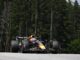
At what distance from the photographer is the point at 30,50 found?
4598 mm

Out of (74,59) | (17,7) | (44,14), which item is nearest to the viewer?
(74,59)

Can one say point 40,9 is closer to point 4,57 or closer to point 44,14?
point 44,14

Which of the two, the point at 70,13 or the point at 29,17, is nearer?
the point at 29,17

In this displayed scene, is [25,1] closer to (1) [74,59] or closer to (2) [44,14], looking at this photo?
(2) [44,14]

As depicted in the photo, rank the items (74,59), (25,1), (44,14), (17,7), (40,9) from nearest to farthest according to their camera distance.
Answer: (74,59) < (25,1) < (17,7) < (40,9) < (44,14)

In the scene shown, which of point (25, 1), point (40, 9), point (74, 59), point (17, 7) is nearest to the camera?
point (74, 59)

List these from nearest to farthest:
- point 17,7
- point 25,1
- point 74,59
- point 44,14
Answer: point 74,59, point 25,1, point 17,7, point 44,14

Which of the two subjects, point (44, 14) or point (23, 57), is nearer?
point (23, 57)

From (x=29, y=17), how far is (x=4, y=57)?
29.4 metres

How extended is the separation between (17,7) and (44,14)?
7.13 meters

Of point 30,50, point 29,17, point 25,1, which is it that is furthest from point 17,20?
point 30,50

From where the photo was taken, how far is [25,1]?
28344 millimetres

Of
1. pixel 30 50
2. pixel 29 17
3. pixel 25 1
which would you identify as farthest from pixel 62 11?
pixel 30 50

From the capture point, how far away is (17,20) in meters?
33.6
